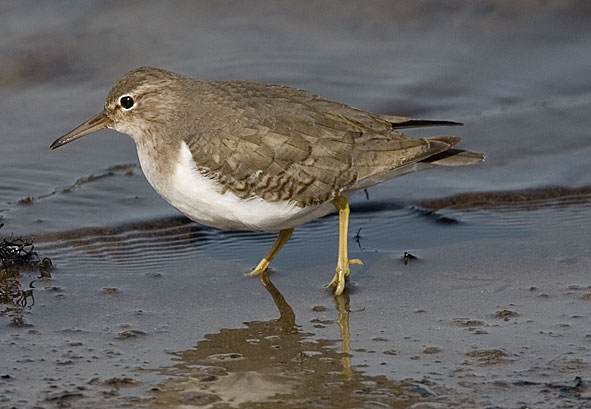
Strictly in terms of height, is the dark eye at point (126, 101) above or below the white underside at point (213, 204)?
above

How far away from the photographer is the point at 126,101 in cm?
695

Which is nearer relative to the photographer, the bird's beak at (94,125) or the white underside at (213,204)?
the white underside at (213,204)

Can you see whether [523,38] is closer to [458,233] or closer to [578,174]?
[578,174]

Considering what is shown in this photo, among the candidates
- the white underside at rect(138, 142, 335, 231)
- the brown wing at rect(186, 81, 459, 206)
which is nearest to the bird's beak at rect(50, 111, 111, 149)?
the white underside at rect(138, 142, 335, 231)

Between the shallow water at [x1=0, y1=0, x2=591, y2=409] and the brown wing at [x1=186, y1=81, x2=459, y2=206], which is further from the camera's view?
the brown wing at [x1=186, y1=81, x2=459, y2=206]

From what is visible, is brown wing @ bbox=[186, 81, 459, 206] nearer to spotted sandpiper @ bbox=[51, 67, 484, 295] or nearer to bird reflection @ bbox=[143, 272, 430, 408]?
spotted sandpiper @ bbox=[51, 67, 484, 295]

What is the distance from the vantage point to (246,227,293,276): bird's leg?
7.01 meters

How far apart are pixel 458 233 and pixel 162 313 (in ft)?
8.62

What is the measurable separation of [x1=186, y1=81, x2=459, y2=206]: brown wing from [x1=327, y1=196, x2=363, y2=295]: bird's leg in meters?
0.25

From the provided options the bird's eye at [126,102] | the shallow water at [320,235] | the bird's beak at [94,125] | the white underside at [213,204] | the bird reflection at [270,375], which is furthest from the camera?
the bird's beak at [94,125]

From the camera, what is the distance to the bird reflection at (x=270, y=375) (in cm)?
501

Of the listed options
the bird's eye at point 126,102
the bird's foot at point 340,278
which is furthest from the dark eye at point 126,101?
the bird's foot at point 340,278

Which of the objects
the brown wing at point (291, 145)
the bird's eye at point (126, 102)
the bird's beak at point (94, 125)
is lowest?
the brown wing at point (291, 145)

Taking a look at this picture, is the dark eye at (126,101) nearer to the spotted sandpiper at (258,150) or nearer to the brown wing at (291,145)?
the spotted sandpiper at (258,150)
